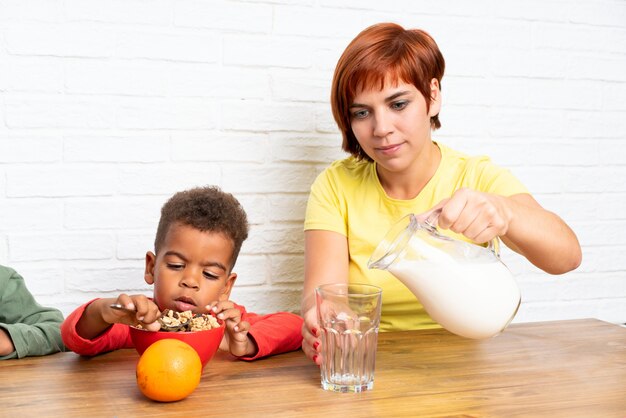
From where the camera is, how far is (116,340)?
127 cm

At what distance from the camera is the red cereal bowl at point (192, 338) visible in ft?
3.60

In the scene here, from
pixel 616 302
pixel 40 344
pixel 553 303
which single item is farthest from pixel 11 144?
pixel 616 302

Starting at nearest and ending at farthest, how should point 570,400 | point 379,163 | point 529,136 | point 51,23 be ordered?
point 570,400 < point 379,163 < point 51,23 < point 529,136

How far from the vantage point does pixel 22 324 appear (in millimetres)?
1239

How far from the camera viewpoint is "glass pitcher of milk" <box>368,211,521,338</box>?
1.05 metres

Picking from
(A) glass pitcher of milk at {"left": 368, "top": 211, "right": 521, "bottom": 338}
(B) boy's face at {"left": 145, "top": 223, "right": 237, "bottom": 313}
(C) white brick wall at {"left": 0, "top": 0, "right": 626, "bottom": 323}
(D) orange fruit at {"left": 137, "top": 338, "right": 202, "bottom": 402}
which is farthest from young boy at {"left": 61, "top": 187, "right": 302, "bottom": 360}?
(C) white brick wall at {"left": 0, "top": 0, "right": 626, "bottom": 323}

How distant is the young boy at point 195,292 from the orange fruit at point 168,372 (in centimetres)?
12

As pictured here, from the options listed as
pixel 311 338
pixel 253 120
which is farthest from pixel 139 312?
pixel 253 120

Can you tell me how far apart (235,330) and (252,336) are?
0.09 feet

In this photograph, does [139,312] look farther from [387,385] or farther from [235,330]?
[387,385]

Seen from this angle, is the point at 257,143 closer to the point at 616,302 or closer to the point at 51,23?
the point at 51,23

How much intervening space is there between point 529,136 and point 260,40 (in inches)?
32.5

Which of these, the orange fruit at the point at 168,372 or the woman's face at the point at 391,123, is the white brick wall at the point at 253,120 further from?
the orange fruit at the point at 168,372

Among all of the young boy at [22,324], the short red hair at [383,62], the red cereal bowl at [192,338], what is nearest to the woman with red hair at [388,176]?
the short red hair at [383,62]
